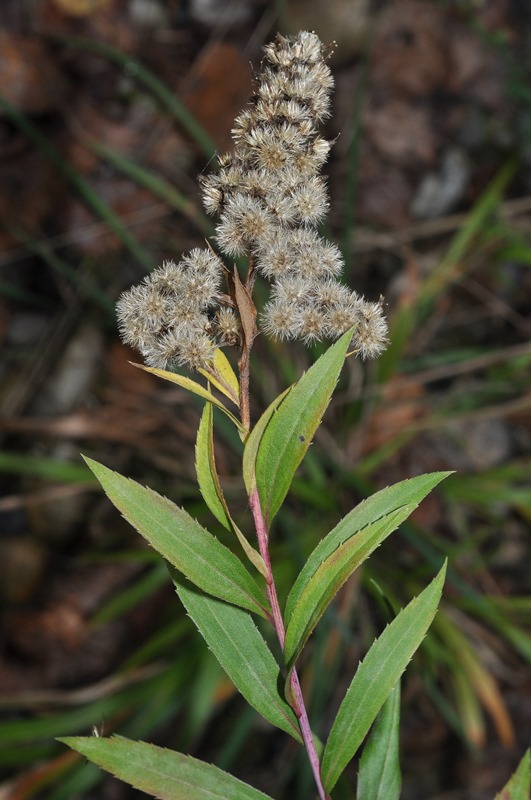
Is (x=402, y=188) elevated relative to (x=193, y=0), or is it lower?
lower

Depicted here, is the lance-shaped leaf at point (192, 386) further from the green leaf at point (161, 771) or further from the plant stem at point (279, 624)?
the green leaf at point (161, 771)

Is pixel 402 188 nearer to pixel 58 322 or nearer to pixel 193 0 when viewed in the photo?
pixel 193 0

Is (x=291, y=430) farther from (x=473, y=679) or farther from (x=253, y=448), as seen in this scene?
(x=473, y=679)

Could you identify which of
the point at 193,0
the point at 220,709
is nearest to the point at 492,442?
the point at 220,709

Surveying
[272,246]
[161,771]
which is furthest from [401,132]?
[161,771]

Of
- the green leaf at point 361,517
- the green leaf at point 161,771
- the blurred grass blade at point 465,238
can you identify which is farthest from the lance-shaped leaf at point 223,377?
the blurred grass blade at point 465,238

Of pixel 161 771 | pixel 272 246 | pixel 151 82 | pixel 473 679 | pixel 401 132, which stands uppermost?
pixel 401 132
